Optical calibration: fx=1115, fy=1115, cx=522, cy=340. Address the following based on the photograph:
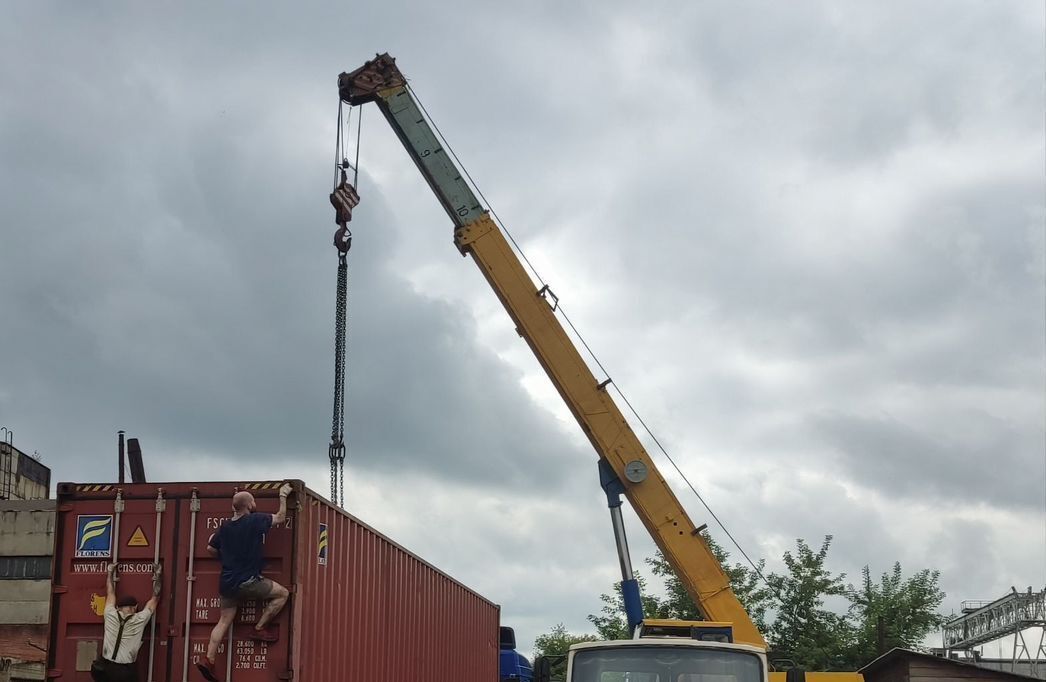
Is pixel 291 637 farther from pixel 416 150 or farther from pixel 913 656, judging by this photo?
pixel 913 656

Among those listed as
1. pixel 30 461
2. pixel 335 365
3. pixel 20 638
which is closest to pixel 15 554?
pixel 20 638

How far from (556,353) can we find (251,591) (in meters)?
7.83

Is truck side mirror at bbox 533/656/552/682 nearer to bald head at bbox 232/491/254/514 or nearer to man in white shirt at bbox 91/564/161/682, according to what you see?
bald head at bbox 232/491/254/514

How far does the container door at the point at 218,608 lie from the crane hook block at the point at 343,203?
7.36m

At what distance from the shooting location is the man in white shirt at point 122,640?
997 centimetres

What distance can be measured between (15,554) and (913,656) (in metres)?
20.0

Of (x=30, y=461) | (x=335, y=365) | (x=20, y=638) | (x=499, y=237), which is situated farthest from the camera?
(x=30, y=461)

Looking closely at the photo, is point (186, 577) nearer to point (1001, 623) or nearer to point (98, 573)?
point (98, 573)

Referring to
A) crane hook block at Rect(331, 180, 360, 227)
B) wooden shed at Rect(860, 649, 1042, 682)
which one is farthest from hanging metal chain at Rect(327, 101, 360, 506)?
wooden shed at Rect(860, 649, 1042, 682)

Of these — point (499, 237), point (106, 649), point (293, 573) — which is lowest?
point (106, 649)

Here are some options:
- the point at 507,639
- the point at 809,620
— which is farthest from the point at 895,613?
the point at 507,639

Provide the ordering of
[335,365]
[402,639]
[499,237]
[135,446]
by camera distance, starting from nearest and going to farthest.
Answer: [402,639], [335,365], [499,237], [135,446]

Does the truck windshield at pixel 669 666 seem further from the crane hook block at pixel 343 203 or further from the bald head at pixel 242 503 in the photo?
the crane hook block at pixel 343 203

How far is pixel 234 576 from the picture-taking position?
9.81m
